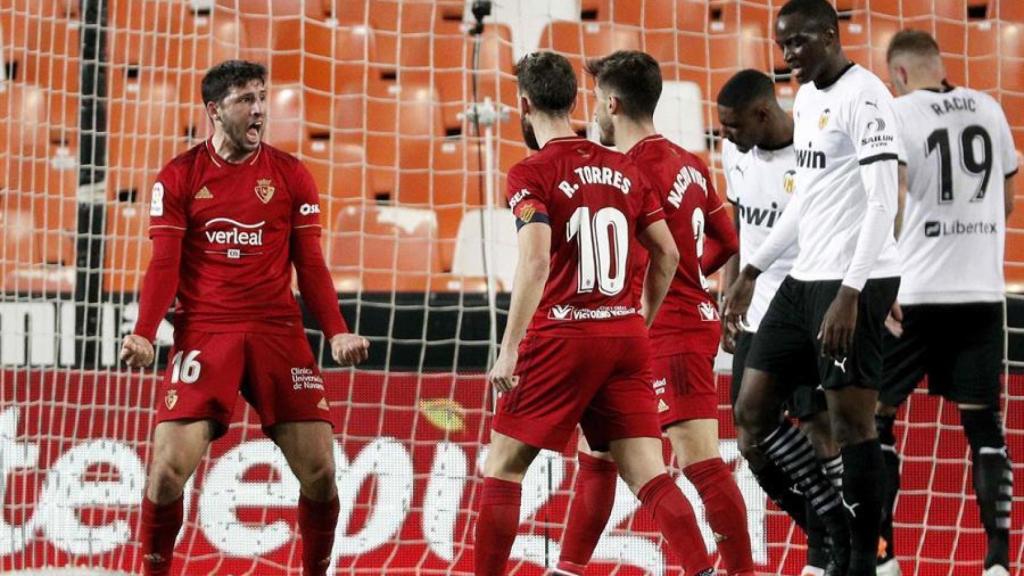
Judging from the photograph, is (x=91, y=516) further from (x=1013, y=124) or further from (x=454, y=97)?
(x=1013, y=124)

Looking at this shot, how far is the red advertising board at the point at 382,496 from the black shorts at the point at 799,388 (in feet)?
2.49

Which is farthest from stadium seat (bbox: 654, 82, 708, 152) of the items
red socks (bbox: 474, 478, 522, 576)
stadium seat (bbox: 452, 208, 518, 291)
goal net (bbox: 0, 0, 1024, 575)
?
red socks (bbox: 474, 478, 522, 576)

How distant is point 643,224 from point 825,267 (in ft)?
2.18

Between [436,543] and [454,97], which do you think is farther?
[454,97]

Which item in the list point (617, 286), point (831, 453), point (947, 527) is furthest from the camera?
point (947, 527)

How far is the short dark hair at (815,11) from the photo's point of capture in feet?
14.0

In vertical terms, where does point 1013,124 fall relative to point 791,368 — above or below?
above

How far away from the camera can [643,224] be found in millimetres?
4074

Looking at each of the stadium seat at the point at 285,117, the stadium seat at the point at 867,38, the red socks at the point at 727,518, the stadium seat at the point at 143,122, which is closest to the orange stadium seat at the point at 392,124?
the stadium seat at the point at 285,117

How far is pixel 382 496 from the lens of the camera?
5898mm

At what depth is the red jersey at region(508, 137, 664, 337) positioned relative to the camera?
3.89 metres

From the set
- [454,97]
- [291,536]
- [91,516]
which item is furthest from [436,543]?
Result: [454,97]

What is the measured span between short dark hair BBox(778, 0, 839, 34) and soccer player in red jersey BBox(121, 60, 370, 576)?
5.42ft

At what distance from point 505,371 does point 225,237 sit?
3.95ft
